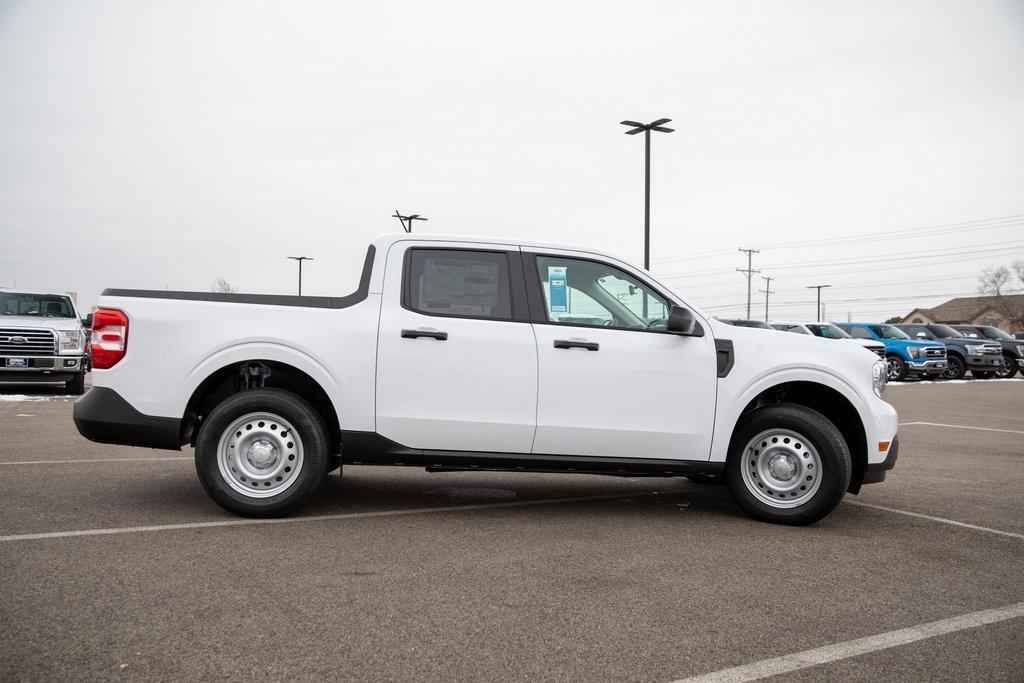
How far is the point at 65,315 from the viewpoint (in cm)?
1574

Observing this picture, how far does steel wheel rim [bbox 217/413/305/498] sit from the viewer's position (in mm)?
5352

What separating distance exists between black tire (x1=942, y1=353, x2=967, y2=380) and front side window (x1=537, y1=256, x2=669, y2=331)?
85.6ft

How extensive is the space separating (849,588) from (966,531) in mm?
1878

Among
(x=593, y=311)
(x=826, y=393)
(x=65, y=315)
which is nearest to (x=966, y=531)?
(x=826, y=393)

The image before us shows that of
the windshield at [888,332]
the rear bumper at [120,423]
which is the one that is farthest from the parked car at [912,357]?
the rear bumper at [120,423]

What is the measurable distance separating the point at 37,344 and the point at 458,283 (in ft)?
39.3

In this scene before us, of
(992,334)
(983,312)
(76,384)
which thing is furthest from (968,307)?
(76,384)

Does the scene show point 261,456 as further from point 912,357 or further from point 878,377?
point 912,357

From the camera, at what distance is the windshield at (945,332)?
95.0 ft

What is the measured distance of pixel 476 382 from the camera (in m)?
5.41

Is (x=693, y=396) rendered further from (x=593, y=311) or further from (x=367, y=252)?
(x=367, y=252)

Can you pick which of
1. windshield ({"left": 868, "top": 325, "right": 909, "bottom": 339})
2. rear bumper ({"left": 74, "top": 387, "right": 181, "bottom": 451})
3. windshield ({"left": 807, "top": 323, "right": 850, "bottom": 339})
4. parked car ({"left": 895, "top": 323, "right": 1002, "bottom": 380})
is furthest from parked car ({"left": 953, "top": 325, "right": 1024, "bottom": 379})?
rear bumper ({"left": 74, "top": 387, "right": 181, "bottom": 451})

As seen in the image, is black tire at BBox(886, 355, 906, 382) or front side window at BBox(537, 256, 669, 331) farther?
black tire at BBox(886, 355, 906, 382)

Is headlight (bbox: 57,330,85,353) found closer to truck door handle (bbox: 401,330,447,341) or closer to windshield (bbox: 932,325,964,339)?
truck door handle (bbox: 401,330,447,341)
